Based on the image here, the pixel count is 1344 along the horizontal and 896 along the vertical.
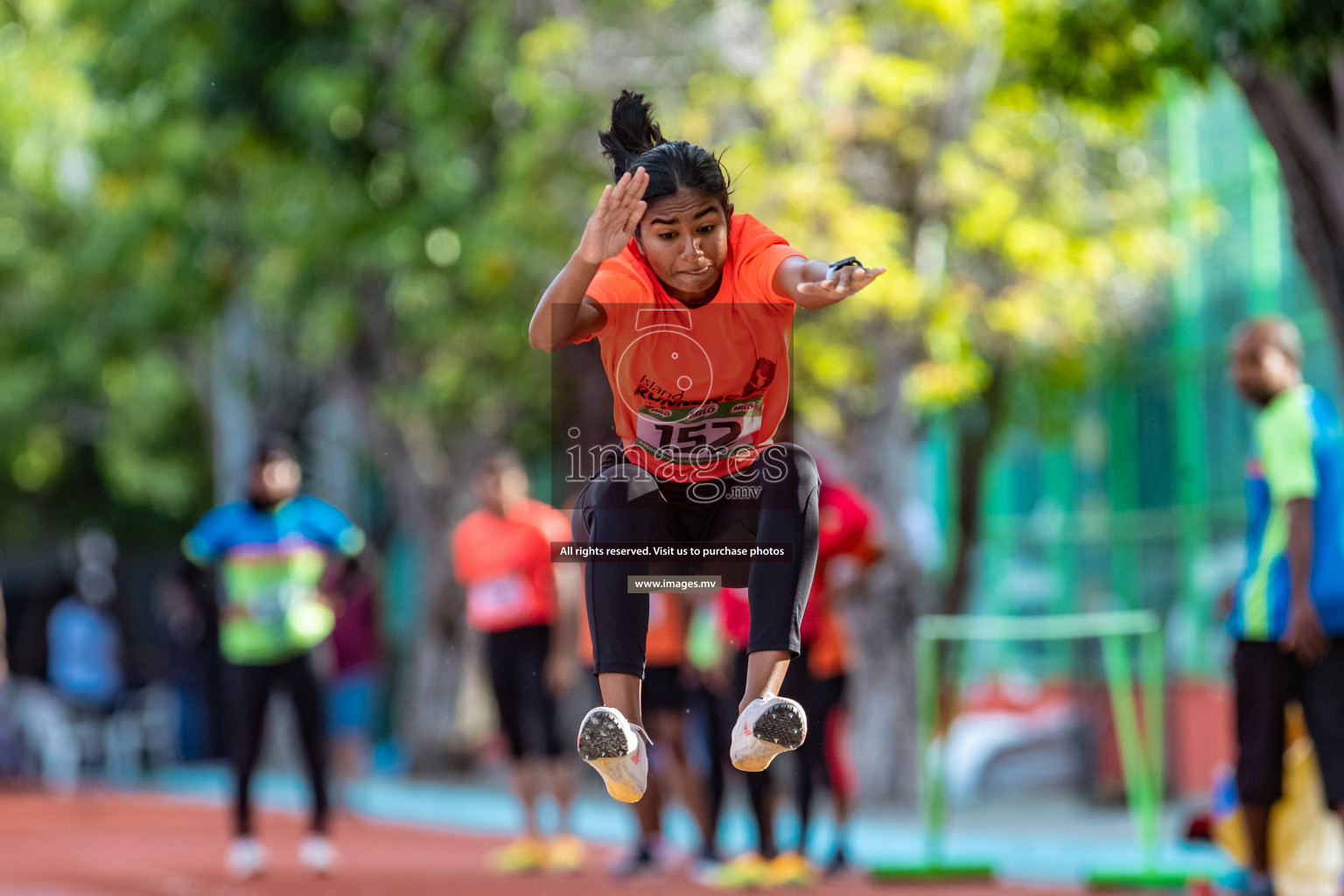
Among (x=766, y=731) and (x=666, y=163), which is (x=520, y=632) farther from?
(x=666, y=163)

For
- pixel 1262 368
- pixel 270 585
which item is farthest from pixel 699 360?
pixel 270 585

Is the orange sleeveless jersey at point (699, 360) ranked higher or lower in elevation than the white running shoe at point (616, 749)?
higher

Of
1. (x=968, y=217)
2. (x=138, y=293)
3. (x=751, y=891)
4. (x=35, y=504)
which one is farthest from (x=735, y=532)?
(x=35, y=504)

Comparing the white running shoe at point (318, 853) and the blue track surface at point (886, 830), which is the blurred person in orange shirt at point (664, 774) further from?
the white running shoe at point (318, 853)

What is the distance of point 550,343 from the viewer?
225 centimetres

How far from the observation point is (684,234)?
7.42ft

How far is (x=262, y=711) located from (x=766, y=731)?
329 inches

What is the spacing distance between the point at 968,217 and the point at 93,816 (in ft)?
35.4

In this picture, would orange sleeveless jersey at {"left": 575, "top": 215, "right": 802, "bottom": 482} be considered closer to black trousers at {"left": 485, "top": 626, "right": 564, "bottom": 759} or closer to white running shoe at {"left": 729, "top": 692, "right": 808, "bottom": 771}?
white running shoe at {"left": 729, "top": 692, "right": 808, "bottom": 771}

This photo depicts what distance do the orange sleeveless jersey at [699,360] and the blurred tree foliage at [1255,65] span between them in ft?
16.7

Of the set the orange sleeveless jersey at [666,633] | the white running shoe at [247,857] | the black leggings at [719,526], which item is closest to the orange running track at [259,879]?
the white running shoe at [247,857]

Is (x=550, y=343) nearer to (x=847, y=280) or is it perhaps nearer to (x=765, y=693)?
(x=847, y=280)

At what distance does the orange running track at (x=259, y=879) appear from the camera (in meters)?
10.3

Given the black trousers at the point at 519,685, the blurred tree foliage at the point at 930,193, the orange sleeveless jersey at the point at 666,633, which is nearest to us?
the orange sleeveless jersey at the point at 666,633
